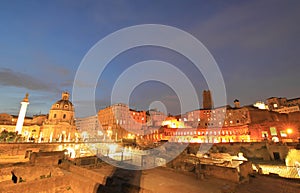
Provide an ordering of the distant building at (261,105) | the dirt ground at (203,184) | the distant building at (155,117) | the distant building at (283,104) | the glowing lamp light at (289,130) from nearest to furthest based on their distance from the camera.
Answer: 1. the dirt ground at (203,184)
2. the glowing lamp light at (289,130)
3. the distant building at (283,104)
4. the distant building at (261,105)
5. the distant building at (155,117)

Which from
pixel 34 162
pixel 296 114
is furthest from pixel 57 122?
pixel 296 114

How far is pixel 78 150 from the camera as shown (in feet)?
115

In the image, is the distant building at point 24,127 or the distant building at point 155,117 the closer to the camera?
the distant building at point 24,127

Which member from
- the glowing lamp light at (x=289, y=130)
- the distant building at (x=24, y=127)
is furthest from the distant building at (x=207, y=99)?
the distant building at (x=24, y=127)

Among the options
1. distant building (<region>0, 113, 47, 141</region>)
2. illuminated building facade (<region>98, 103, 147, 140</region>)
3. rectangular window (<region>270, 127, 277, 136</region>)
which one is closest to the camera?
rectangular window (<region>270, 127, 277, 136</region>)

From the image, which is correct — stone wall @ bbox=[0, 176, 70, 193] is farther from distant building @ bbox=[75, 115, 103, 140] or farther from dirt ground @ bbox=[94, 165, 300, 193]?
distant building @ bbox=[75, 115, 103, 140]

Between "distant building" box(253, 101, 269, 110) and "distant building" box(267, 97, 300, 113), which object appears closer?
"distant building" box(267, 97, 300, 113)

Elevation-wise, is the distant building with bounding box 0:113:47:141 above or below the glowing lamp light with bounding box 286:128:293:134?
above

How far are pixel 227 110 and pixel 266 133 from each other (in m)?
25.6

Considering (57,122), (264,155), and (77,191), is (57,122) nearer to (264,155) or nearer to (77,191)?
(77,191)

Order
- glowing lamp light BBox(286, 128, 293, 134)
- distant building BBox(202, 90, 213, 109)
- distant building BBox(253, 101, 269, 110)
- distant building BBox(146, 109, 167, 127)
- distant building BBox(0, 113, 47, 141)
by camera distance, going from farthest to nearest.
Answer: distant building BBox(202, 90, 213, 109) → distant building BBox(146, 109, 167, 127) → distant building BBox(253, 101, 269, 110) → distant building BBox(0, 113, 47, 141) → glowing lamp light BBox(286, 128, 293, 134)

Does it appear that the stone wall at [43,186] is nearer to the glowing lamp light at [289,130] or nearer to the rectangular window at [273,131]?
the rectangular window at [273,131]

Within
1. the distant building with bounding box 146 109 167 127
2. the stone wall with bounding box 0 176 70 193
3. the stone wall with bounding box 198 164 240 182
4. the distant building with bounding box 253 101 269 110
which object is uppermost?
the distant building with bounding box 253 101 269 110

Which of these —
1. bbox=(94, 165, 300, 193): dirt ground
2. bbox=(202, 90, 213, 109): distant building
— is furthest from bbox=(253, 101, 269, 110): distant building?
bbox=(94, 165, 300, 193): dirt ground
